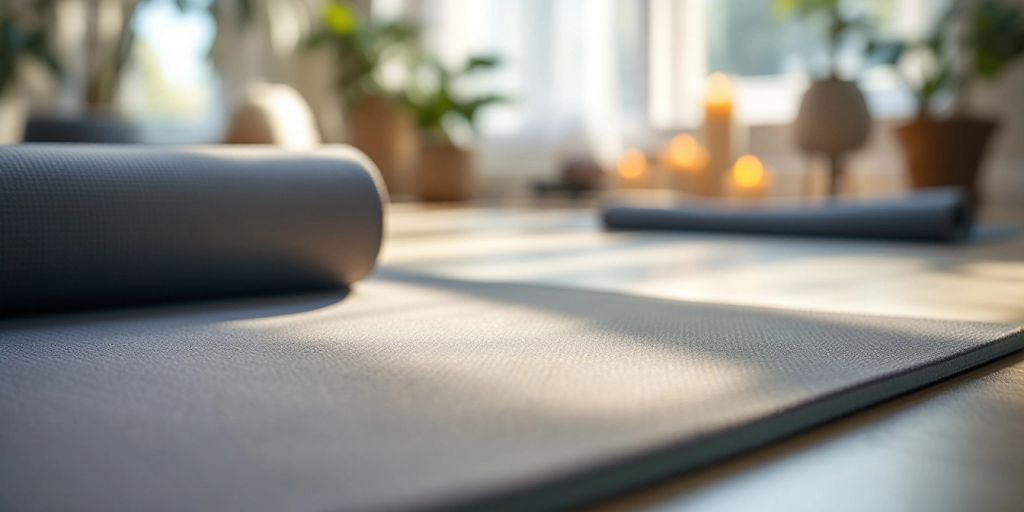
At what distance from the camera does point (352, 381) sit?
24.8 inches

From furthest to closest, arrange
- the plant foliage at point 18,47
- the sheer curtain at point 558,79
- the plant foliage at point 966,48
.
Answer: the sheer curtain at point 558,79
the plant foliage at point 18,47
the plant foliage at point 966,48

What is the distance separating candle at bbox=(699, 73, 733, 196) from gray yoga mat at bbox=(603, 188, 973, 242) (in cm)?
40

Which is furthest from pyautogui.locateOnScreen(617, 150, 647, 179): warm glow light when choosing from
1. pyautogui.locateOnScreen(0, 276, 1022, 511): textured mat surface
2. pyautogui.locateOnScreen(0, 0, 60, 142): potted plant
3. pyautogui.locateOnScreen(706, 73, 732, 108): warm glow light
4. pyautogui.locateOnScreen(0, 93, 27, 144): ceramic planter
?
pyautogui.locateOnScreen(0, 93, 27, 144): ceramic planter

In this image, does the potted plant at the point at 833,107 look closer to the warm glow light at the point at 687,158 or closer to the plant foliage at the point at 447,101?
the warm glow light at the point at 687,158

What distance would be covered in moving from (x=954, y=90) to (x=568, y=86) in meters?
1.73

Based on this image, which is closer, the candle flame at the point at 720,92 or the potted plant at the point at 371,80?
the candle flame at the point at 720,92

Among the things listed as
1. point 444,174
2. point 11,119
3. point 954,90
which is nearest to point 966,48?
point 954,90

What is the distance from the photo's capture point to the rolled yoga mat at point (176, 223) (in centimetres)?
93

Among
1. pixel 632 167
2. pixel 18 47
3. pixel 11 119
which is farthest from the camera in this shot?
pixel 11 119

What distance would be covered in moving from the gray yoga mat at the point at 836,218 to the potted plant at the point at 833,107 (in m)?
0.61

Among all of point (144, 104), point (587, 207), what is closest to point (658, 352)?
point (587, 207)

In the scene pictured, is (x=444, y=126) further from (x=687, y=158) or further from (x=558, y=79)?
(x=687, y=158)

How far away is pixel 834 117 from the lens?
271 cm

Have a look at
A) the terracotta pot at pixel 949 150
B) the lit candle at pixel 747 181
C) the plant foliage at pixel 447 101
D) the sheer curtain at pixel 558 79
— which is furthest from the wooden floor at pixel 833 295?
the sheer curtain at pixel 558 79
